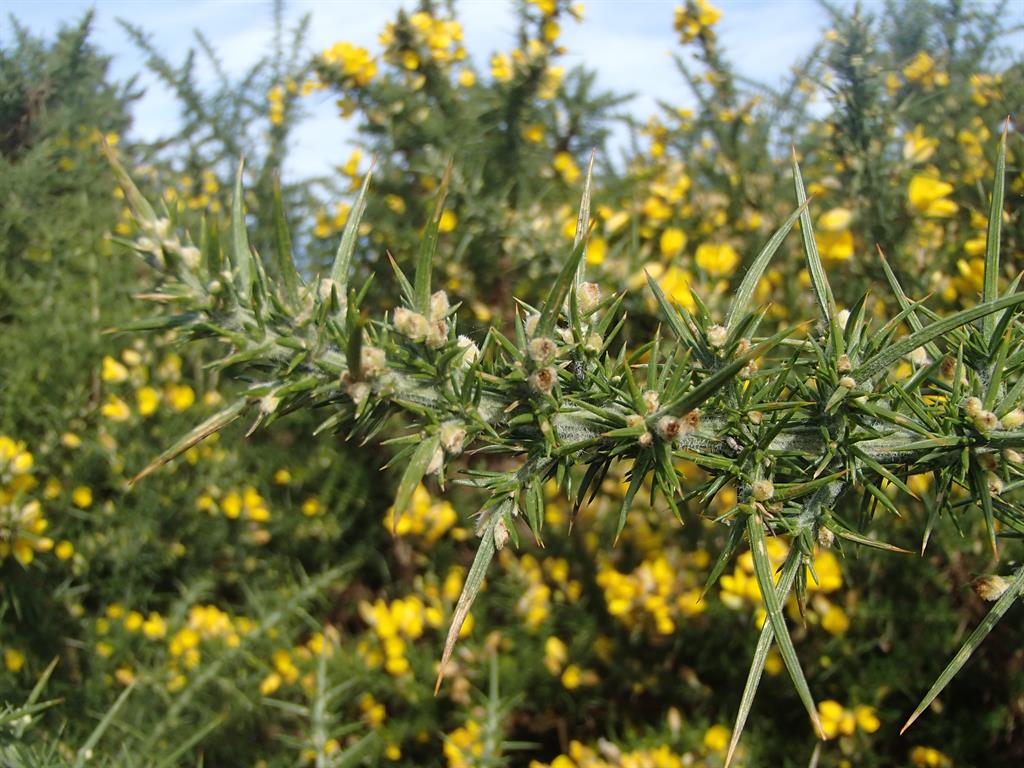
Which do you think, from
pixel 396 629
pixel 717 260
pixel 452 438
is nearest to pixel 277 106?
pixel 717 260

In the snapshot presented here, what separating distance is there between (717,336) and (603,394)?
0.10 meters

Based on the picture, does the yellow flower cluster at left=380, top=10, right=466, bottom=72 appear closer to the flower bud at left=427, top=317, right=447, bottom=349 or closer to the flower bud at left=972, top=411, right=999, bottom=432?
the flower bud at left=427, top=317, right=447, bottom=349

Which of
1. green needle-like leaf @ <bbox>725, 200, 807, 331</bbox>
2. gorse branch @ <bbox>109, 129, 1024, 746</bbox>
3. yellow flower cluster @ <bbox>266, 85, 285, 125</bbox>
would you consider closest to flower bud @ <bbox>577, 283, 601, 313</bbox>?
gorse branch @ <bbox>109, 129, 1024, 746</bbox>

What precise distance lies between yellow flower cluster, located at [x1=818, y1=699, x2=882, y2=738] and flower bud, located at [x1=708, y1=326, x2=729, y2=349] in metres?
1.12

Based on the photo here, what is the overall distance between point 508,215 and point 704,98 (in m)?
0.64

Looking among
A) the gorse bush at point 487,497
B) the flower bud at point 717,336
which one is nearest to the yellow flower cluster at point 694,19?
the gorse bush at point 487,497

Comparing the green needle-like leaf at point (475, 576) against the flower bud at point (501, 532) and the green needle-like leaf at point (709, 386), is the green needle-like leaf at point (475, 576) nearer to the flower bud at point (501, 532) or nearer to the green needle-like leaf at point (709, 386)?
the flower bud at point (501, 532)

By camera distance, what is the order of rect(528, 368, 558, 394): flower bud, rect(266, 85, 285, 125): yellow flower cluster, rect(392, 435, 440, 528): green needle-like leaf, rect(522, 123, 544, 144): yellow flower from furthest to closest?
rect(266, 85, 285, 125): yellow flower cluster < rect(522, 123, 544, 144): yellow flower < rect(528, 368, 558, 394): flower bud < rect(392, 435, 440, 528): green needle-like leaf

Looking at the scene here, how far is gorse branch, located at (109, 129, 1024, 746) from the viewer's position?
0.57 m

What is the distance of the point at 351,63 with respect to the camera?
6.42ft

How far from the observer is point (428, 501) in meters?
2.07

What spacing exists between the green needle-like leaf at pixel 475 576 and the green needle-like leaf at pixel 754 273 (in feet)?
0.78

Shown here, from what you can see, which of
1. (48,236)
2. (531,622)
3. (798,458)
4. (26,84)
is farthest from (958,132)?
(26,84)

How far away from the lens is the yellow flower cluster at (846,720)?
1.49 metres
